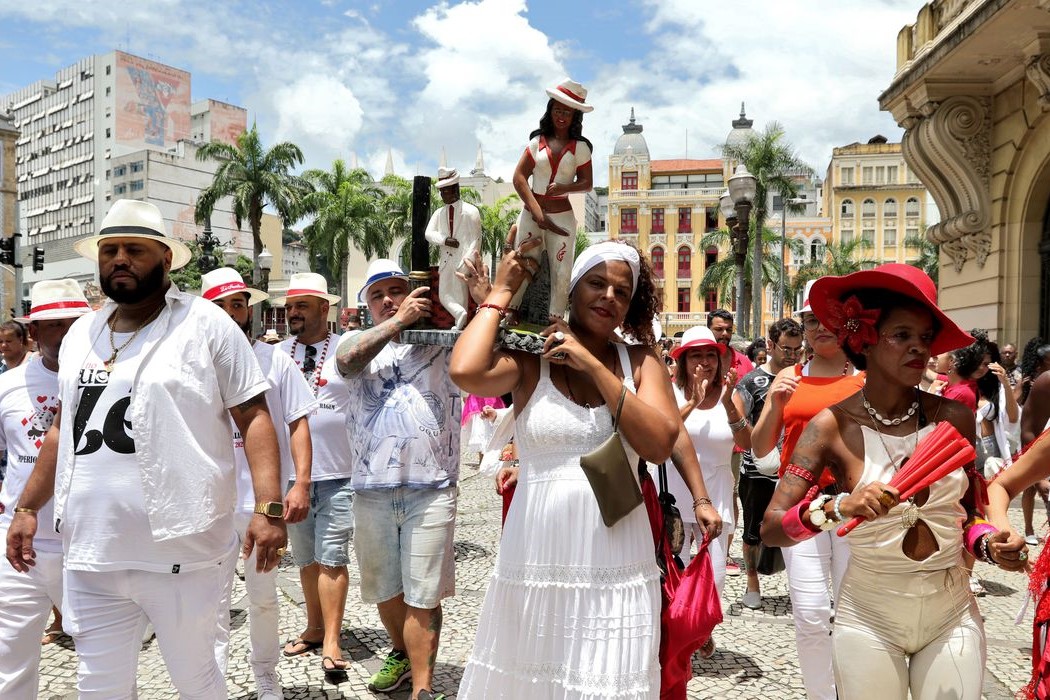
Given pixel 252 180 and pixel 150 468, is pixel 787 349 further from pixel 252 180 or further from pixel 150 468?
pixel 252 180

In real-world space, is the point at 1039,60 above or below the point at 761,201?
below

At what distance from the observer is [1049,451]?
2.62 metres

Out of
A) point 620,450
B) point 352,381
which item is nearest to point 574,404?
point 620,450

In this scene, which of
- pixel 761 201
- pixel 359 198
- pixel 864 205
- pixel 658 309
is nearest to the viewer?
pixel 658 309

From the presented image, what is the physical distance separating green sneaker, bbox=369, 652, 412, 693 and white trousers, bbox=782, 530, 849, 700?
2.05 m

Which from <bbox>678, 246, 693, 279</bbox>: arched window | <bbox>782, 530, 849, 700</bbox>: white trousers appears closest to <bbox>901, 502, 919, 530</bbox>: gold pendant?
<bbox>782, 530, 849, 700</bbox>: white trousers

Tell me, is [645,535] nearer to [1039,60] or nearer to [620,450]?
[620,450]

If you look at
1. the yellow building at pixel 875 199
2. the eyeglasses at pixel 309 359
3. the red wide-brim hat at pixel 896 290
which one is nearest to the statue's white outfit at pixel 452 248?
the eyeglasses at pixel 309 359

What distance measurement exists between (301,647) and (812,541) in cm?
315

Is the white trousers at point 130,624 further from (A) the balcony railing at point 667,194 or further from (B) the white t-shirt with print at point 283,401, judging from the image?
(A) the balcony railing at point 667,194

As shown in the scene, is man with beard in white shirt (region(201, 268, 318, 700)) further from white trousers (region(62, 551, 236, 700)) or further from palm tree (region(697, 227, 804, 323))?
palm tree (region(697, 227, 804, 323))

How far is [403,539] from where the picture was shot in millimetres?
4199

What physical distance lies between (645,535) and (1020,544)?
114 centimetres

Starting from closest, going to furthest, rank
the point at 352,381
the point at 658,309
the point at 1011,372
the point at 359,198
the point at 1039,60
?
the point at 658,309, the point at 352,381, the point at 1039,60, the point at 1011,372, the point at 359,198
